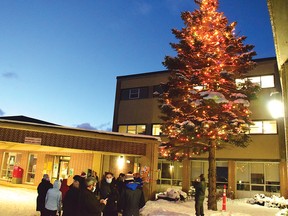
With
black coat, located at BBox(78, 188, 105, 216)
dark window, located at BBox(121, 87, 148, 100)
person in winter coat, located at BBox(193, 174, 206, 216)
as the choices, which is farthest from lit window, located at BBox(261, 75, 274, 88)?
black coat, located at BBox(78, 188, 105, 216)

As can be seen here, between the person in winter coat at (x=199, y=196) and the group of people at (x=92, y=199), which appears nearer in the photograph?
the group of people at (x=92, y=199)

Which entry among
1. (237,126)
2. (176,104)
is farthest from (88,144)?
(237,126)

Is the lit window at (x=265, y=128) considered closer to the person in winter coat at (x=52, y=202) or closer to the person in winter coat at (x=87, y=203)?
the person in winter coat at (x=52, y=202)

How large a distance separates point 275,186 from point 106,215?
65.5 feet

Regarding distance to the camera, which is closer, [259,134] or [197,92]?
[197,92]

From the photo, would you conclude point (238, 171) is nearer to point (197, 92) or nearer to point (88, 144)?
point (197, 92)

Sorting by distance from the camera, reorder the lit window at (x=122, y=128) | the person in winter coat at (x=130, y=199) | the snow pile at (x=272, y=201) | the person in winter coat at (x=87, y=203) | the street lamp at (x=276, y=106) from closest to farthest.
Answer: the person in winter coat at (x=87, y=203) < the street lamp at (x=276, y=106) < the person in winter coat at (x=130, y=199) < the snow pile at (x=272, y=201) < the lit window at (x=122, y=128)

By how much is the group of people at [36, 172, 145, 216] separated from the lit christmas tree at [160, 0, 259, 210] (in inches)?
336

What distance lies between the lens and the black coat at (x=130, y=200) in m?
7.58

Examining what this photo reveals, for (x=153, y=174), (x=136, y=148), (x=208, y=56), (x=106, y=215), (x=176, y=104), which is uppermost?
(x=208, y=56)

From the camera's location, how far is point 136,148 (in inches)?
723

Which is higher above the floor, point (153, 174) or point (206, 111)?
point (206, 111)

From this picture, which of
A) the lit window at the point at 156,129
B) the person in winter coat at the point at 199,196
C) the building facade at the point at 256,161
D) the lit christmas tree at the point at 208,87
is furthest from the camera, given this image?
the lit window at the point at 156,129

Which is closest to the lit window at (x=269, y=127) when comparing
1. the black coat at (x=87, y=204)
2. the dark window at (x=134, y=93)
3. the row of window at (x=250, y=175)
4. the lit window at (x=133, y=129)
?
the row of window at (x=250, y=175)
